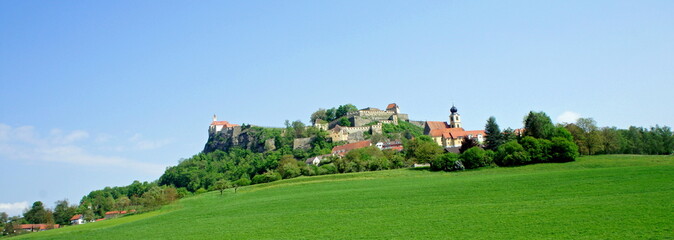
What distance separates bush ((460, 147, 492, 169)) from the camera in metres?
56.8

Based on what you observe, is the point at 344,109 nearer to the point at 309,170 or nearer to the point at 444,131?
the point at 444,131

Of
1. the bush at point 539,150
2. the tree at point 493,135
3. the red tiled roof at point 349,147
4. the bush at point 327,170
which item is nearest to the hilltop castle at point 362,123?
the red tiled roof at point 349,147

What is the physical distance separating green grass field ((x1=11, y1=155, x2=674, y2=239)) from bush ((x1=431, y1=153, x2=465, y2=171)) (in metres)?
13.0

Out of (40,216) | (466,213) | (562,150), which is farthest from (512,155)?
(40,216)

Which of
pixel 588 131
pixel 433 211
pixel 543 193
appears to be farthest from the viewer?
pixel 588 131

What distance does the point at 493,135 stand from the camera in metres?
64.1

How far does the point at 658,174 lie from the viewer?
1341 inches

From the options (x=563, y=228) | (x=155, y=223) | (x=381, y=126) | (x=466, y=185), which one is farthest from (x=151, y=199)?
(x=381, y=126)

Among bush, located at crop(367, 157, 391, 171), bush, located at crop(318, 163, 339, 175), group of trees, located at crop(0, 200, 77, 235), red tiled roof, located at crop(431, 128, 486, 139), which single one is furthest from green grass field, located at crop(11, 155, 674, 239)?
red tiled roof, located at crop(431, 128, 486, 139)

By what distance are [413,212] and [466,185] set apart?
12.0 m

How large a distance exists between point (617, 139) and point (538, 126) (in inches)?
509

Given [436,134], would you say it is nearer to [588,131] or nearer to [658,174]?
[588,131]

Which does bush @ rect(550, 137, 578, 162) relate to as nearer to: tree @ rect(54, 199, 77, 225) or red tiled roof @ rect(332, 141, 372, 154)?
red tiled roof @ rect(332, 141, 372, 154)

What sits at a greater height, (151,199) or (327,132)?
(327,132)
